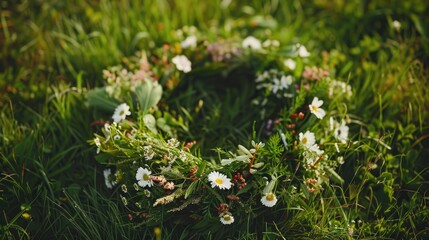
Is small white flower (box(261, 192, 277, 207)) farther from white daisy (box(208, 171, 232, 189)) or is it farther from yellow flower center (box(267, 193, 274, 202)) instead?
white daisy (box(208, 171, 232, 189))

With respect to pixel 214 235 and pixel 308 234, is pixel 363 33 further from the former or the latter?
pixel 214 235

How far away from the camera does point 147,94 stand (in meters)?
2.34

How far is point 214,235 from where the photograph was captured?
1.97m

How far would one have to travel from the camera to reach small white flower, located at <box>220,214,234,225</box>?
1863mm

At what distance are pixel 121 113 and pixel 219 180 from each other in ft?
2.12

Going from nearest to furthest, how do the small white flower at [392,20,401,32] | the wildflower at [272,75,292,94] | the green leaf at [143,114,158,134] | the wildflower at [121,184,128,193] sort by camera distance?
1. the wildflower at [121,184,128,193]
2. the green leaf at [143,114,158,134]
3. the wildflower at [272,75,292,94]
4. the small white flower at [392,20,401,32]

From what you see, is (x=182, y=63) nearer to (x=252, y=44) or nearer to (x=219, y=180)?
(x=252, y=44)

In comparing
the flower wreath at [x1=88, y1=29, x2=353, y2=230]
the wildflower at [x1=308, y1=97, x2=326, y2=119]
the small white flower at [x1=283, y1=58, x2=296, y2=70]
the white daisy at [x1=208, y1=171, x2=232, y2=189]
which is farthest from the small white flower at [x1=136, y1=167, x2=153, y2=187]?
the small white flower at [x1=283, y1=58, x2=296, y2=70]

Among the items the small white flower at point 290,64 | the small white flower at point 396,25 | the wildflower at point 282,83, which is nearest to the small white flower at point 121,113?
the wildflower at point 282,83

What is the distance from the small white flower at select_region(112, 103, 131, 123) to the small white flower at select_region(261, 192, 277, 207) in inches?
30.5

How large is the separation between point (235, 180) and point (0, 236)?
103 cm

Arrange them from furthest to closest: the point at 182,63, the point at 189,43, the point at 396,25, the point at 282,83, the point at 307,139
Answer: the point at 396,25 → the point at 189,43 → the point at 182,63 → the point at 282,83 → the point at 307,139

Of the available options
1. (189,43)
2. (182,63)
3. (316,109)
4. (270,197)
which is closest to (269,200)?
(270,197)

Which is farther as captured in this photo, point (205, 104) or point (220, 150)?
point (205, 104)
